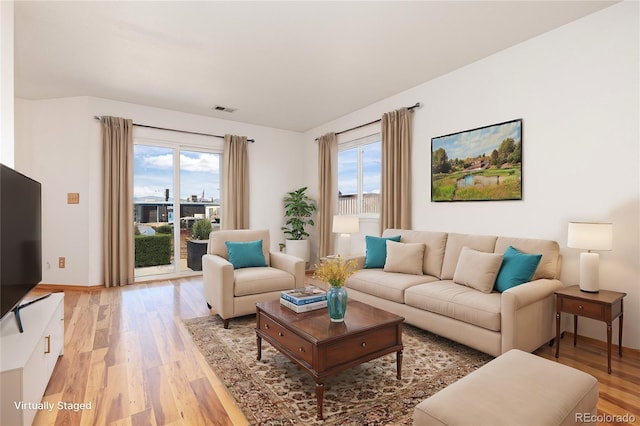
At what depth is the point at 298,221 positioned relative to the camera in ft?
20.2

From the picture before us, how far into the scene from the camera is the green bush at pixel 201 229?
572 cm

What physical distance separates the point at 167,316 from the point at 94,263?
2113 mm

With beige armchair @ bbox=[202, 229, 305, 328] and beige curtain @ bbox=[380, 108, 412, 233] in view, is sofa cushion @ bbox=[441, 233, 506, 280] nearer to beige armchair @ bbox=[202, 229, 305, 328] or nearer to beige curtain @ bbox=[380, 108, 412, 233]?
beige curtain @ bbox=[380, 108, 412, 233]

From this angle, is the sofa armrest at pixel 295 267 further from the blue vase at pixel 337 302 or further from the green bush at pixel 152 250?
the green bush at pixel 152 250

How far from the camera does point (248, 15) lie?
2.73 metres

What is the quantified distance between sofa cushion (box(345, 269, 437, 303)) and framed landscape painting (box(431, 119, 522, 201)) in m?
1.11

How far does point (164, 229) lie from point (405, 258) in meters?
4.06

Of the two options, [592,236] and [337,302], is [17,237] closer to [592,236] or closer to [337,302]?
[337,302]

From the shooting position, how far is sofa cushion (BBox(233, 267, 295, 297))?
3.28 metres

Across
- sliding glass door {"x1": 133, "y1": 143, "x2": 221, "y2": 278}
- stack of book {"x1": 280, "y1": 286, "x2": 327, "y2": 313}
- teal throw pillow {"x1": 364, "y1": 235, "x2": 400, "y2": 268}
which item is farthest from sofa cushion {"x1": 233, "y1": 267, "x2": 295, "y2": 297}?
sliding glass door {"x1": 133, "y1": 143, "x2": 221, "y2": 278}

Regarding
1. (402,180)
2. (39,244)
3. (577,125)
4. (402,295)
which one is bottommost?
(402,295)

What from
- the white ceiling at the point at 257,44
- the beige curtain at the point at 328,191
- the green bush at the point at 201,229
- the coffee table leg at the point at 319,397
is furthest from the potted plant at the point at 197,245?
the coffee table leg at the point at 319,397

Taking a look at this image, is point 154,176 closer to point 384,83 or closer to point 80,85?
point 80,85

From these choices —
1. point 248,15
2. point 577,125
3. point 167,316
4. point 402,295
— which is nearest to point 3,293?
point 167,316
